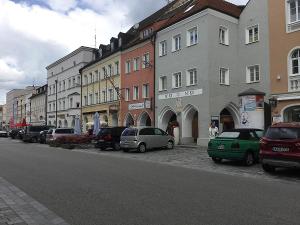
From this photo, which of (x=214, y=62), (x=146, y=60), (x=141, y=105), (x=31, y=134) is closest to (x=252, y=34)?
(x=214, y=62)

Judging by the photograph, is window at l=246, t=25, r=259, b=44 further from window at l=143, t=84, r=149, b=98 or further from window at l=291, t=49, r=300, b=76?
window at l=143, t=84, r=149, b=98

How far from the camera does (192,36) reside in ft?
108

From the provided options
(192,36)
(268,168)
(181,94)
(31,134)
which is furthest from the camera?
(31,134)

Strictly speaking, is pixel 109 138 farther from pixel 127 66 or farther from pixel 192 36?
pixel 127 66

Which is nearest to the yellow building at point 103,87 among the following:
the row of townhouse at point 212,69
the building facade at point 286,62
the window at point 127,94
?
the row of townhouse at point 212,69

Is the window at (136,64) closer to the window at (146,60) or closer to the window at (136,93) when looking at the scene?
the window at (146,60)

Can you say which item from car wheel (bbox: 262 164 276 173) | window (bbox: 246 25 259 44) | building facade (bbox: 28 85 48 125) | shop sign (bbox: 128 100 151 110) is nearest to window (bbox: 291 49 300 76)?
window (bbox: 246 25 259 44)

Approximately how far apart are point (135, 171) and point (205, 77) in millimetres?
17486

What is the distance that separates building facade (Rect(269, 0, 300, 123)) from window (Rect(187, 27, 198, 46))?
6.53 m

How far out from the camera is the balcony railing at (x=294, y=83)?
1021 inches

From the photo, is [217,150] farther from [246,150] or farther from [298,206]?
[298,206]

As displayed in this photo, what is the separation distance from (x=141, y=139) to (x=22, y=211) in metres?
18.2

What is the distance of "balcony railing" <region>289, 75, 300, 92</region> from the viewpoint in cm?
2592

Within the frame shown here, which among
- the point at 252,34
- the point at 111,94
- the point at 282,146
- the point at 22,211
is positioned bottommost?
the point at 22,211
